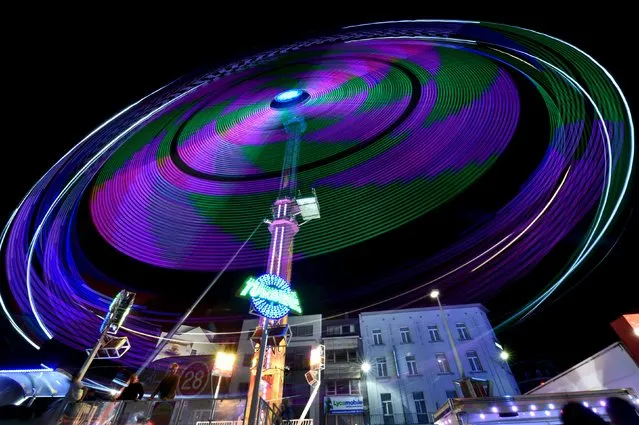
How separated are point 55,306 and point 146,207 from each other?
28.0ft

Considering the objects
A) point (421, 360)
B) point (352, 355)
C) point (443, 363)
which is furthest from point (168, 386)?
point (443, 363)

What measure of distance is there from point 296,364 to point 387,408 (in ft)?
29.1

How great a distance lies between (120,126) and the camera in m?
17.2

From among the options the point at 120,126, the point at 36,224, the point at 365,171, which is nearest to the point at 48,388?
the point at 36,224

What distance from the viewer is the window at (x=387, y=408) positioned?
85.6 ft

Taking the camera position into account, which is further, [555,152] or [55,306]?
[555,152]

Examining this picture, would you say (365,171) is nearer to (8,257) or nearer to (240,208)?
(240,208)

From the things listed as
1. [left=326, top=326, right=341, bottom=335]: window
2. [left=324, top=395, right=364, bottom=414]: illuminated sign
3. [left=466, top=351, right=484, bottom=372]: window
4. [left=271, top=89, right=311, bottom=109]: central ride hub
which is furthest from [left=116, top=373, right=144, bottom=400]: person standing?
[left=466, top=351, right=484, bottom=372]: window

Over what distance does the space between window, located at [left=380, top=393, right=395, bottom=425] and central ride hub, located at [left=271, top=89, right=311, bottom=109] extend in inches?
1040

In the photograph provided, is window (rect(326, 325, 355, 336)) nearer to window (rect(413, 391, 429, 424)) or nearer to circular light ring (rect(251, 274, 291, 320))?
window (rect(413, 391, 429, 424))

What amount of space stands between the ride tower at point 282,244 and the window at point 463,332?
19.4 meters

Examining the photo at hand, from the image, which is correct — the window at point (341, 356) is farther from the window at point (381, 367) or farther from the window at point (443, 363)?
the window at point (443, 363)

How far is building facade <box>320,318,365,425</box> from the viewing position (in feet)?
84.9

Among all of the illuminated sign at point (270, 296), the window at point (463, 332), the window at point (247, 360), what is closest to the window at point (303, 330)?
the window at point (247, 360)
